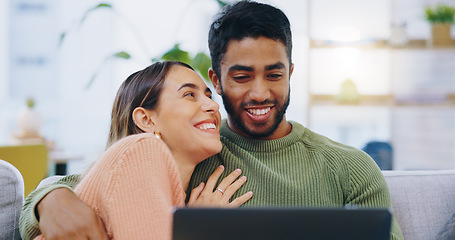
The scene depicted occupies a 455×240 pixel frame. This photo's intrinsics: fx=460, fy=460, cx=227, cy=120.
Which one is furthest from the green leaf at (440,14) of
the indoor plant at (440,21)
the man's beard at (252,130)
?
the man's beard at (252,130)

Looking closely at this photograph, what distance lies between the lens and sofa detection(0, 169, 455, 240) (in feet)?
4.94

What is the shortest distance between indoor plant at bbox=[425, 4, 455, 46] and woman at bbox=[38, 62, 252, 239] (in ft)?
10.0

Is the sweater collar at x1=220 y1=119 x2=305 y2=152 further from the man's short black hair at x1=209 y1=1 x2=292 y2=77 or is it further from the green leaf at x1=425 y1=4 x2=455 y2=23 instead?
the green leaf at x1=425 y1=4 x2=455 y2=23

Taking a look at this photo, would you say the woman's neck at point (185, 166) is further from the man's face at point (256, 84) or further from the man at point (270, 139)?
the man's face at point (256, 84)

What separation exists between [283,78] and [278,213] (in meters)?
0.83

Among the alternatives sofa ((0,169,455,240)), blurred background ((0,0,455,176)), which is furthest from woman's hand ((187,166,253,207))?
blurred background ((0,0,455,176))

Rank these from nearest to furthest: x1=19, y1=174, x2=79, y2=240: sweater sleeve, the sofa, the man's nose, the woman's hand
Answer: x1=19, y1=174, x2=79, y2=240: sweater sleeve
the woman's hand
the man's nose
the sofa

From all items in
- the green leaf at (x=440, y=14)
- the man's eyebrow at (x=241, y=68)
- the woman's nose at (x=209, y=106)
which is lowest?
the woman's nose at (x=209, y=106)

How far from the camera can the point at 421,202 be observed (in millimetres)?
1538

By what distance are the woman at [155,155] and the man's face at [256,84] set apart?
82 mm

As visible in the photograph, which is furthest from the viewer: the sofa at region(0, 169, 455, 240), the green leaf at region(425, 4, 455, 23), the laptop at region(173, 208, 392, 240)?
the green leaf at region(425, 4, 455, 23)

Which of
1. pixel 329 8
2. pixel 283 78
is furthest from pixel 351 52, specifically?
pixel 283 78

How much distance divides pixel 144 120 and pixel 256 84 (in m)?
0.36

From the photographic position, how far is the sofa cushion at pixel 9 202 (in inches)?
53.2
